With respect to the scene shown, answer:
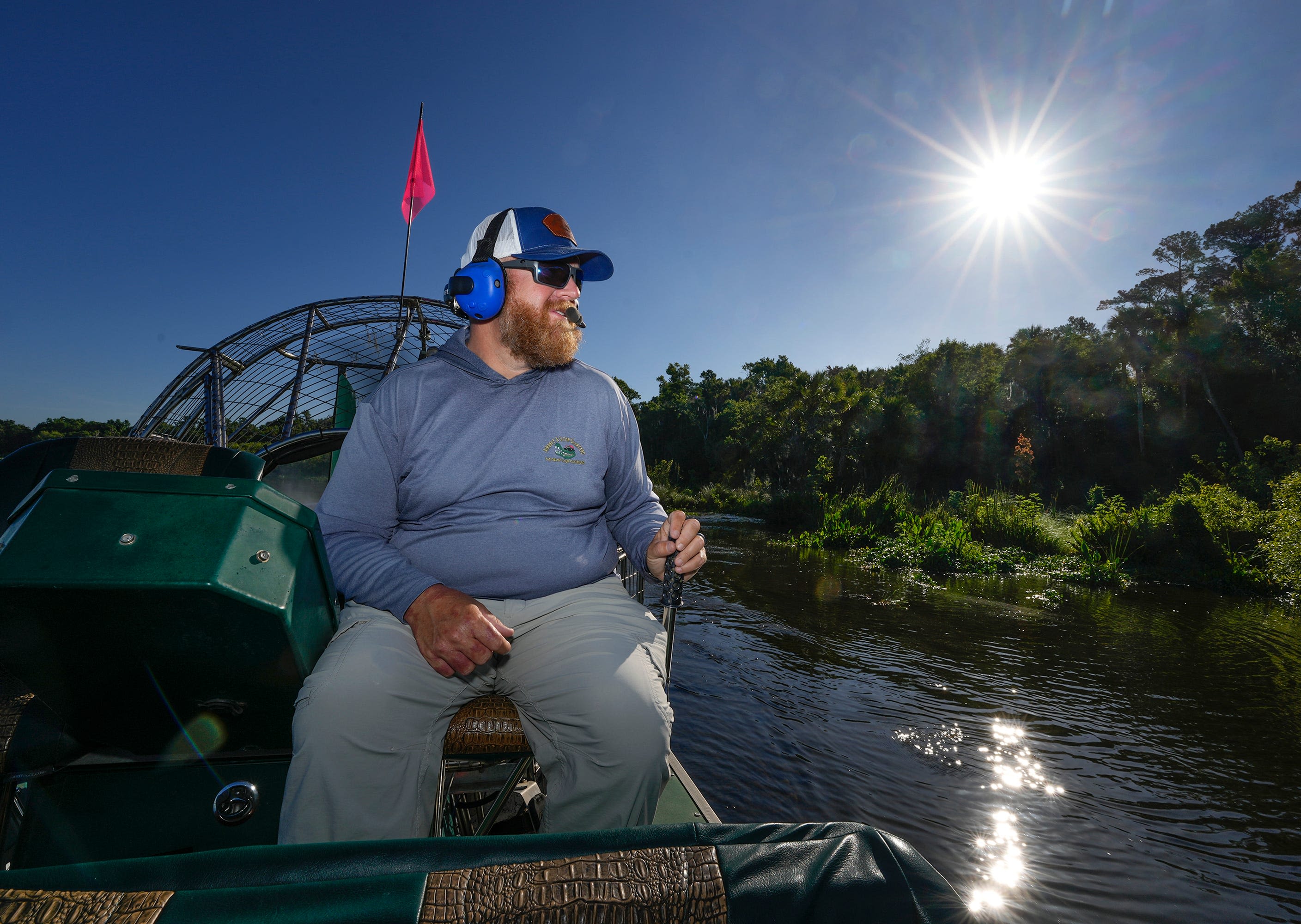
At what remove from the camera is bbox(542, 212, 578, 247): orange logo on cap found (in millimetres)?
1973

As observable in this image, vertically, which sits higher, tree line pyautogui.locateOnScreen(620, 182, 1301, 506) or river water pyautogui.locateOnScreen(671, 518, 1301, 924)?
tree line pyautogui.locateOnScreen(620, 182, 1301, 506)

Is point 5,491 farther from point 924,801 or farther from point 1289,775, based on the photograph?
point 1289,775

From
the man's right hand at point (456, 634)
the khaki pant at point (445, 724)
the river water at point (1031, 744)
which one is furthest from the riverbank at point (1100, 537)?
the man's right hand at point (456, 634)

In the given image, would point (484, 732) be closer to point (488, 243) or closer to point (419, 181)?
point (488, 243)

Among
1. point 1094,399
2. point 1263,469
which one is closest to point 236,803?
point 1263,469

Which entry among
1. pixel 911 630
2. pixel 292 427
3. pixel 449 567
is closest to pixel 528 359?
pixel 449 567

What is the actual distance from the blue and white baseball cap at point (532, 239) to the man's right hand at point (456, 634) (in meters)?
1.16

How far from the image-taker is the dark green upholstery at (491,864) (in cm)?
43

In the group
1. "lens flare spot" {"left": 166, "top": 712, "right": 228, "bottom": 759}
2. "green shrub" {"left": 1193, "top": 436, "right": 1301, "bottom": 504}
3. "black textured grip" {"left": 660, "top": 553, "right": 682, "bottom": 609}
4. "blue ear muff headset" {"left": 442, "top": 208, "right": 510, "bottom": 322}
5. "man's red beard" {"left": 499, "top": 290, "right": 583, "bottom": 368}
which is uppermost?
"green shrub" {"left": 1193, "top": 436, "right": 1301, "bottom": 504}

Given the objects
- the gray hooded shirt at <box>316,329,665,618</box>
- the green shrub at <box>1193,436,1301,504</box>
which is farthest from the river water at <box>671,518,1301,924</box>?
the green shrub at <box>1193,436,1301,504</box>

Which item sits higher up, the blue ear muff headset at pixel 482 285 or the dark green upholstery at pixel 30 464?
the blue ear muff headset at pixel 482 285

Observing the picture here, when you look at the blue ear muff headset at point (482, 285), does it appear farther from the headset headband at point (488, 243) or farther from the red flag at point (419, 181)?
the red flag at point (419, 181)

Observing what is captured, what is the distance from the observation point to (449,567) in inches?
62.0

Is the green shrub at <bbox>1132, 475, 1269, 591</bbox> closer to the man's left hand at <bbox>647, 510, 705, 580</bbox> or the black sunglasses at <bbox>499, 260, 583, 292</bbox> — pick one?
the man's left hand at <bbox>647, 510, 705, 580</bbox>
